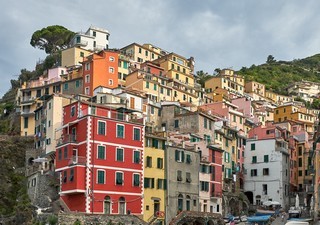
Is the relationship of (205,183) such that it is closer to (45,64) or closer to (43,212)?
(43,212)

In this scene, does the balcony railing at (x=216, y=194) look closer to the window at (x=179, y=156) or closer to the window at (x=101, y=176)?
the window at (x=179, y=156)

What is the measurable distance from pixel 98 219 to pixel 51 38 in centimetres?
8137

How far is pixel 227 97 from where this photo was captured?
117 metres

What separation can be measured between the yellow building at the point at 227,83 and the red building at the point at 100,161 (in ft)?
221

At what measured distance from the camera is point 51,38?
430 ft

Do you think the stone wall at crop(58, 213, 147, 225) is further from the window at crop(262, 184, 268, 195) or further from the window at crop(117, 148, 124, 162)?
the window at crop(262, 184, 268, 195)

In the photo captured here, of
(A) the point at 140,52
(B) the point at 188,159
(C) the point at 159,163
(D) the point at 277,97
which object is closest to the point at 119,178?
(C) the point at 159,163

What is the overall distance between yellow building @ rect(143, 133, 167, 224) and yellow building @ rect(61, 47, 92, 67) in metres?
44.4

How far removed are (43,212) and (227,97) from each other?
64.5 metres

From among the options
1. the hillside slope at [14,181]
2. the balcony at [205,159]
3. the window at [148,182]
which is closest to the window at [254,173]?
the balcony at [205,159]

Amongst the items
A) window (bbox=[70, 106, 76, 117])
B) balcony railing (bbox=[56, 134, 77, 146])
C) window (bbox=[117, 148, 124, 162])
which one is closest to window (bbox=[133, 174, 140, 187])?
window (bbox=[117, 148, 124, 162])

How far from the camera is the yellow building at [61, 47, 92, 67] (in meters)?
107

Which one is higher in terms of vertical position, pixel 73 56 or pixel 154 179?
pixel 73 56

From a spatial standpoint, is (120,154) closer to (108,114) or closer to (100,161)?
(100,161)
